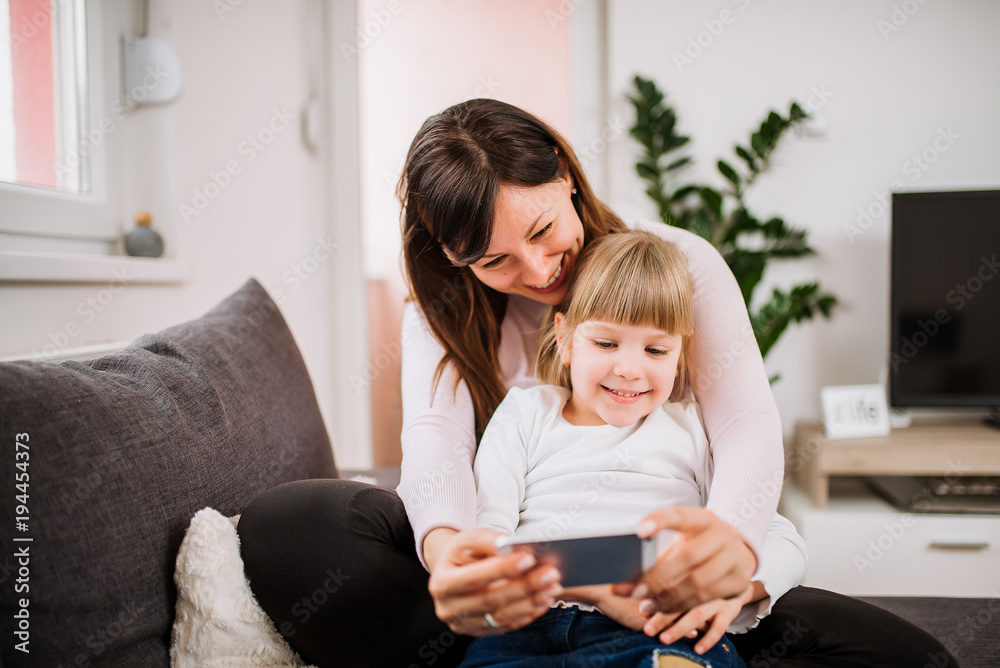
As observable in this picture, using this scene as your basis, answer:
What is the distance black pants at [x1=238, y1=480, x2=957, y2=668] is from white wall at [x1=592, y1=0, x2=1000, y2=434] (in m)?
1.75

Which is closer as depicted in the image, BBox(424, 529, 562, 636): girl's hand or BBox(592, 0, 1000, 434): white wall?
BBox(424, 529, 562, 636): girl's hand

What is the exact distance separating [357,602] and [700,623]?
1.30ft

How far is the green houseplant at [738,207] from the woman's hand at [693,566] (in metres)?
1.64

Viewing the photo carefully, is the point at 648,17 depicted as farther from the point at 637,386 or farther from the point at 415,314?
the point at 637,386

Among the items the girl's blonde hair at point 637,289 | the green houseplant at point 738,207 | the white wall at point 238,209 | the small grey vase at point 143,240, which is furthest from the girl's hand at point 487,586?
the green houseplant at point 738,207

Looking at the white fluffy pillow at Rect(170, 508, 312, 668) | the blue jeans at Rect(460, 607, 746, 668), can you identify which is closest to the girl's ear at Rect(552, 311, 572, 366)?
the blue jeans at Rect(460, 607, 746, 668)

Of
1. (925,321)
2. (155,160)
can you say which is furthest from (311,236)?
(925,321)

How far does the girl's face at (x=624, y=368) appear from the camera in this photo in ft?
3.13

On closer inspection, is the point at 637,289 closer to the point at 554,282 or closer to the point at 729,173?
the point at 554,282

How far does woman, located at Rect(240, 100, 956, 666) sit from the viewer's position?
695 mm

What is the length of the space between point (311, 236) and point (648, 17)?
1505mm

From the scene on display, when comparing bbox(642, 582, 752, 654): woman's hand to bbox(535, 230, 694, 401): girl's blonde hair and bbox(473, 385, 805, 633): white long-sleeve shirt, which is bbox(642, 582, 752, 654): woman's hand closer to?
bbox(473, 385, 805, 633): white long-sleeve shirt

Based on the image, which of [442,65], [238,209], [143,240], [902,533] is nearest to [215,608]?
[143,240]

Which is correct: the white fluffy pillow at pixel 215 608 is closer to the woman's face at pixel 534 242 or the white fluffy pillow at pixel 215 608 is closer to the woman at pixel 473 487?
the woman at pixel 473 487
